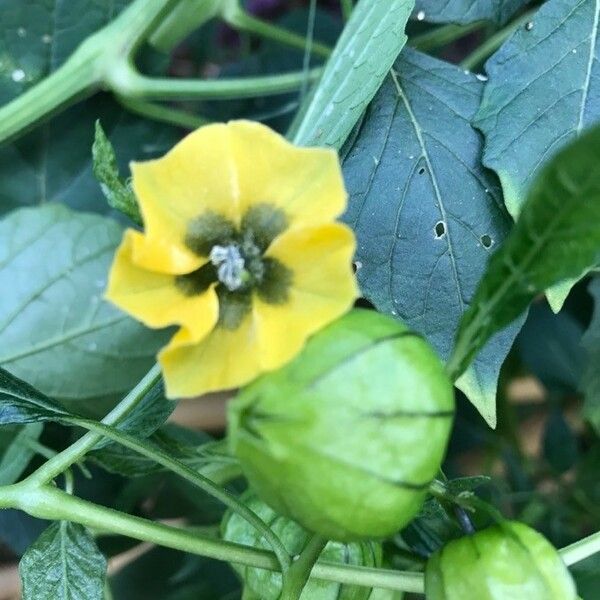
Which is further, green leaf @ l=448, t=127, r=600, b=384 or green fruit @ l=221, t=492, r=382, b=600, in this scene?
green fruit @ l=221, t=492, r=382, b=600

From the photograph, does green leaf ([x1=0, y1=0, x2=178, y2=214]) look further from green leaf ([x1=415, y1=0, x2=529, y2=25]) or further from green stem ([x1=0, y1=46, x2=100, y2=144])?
green leaf ([x1=415, y1=0, x2=529, y2=25])

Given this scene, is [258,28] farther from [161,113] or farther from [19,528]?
[19,528]

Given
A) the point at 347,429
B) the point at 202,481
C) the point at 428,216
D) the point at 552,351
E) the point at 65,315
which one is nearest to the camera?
the point at 347,429

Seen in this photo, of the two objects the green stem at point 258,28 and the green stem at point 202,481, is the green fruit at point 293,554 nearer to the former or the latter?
the green stem at point 202,481

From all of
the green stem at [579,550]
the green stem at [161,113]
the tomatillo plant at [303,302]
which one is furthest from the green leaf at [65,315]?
the green stem at [579,550]

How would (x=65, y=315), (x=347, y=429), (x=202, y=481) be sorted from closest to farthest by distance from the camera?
(x=347, y=429)
(x=202, y=481)
(x=65, y=315)

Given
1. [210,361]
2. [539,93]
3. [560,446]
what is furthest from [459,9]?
[560,446]

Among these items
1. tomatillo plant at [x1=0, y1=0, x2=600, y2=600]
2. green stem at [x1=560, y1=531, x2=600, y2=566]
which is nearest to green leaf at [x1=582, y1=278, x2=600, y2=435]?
tomatillo plant at [x1=0, y1=0, x2=600, y2=600]

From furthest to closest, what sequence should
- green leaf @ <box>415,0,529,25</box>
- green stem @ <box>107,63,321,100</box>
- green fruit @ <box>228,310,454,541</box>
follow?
green stem @ <box>107,63,321,100</box>, green leaf @ <box>415,0,529,25</box>, green fruit @ <box>228,310,454,541</box>
